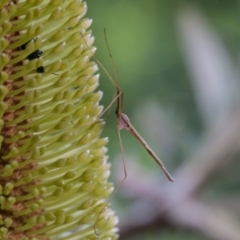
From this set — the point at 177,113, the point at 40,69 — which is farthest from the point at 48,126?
the point at 177,113

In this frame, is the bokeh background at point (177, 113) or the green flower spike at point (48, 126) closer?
the green flower spike at point (48, 126)

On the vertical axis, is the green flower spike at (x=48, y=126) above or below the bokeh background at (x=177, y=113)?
above

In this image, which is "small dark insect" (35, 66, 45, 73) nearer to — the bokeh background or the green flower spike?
the green flower spike

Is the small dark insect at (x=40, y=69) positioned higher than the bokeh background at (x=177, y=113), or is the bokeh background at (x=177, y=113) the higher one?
the small dark insect at (x=40, y=69)

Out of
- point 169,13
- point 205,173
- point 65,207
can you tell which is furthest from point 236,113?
point 65,207

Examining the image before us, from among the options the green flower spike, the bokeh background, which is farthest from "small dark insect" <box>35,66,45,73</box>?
the bokeh background

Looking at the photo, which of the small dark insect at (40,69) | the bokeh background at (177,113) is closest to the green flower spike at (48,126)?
the small dark insect at (40,69)

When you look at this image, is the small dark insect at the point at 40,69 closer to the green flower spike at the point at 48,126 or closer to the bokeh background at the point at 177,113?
the green flower spike at the point at 48,126
